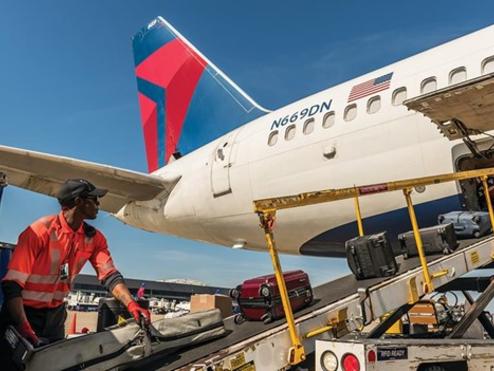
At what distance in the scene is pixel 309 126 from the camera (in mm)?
7480

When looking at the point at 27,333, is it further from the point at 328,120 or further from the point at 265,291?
the point at 328,120

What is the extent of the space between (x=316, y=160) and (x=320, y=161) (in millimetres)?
79

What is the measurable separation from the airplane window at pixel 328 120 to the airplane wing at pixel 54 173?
12.4 ft

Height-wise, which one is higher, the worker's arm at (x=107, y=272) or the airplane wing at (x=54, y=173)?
the airplane wing at (x=54, y=173)

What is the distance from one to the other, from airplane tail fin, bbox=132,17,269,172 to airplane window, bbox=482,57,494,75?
19.4ft

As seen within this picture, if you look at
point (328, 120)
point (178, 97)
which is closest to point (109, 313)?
point (328, 120)

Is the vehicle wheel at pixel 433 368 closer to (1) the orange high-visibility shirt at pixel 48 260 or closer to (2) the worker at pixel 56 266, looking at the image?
(2) the worker at pixel 56 266

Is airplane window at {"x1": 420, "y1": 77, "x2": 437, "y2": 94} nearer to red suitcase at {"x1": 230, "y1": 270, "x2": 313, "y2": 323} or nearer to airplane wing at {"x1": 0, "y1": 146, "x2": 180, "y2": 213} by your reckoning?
red suitcase at {"x1": 230, "y1": 270, "x2": 313, "y2": 323}

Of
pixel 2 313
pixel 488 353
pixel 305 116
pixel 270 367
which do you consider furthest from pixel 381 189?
pixel 305 116

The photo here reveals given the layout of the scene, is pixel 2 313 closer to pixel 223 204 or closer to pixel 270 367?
pixel 270 367

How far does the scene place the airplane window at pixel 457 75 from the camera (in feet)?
19.2

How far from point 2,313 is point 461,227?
159 inches

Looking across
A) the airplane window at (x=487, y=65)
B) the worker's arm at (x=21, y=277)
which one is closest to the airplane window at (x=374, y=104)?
the airplane window at (x=487, y=65)

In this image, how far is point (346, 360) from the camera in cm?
234
